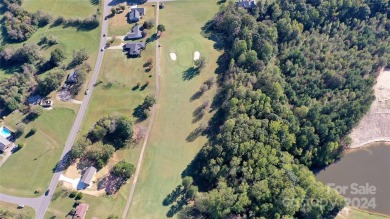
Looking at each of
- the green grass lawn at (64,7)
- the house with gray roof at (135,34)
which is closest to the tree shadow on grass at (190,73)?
the house with gray roof at (135,34)

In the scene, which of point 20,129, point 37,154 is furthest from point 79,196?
point 20,129

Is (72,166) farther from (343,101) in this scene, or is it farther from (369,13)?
(369,13)

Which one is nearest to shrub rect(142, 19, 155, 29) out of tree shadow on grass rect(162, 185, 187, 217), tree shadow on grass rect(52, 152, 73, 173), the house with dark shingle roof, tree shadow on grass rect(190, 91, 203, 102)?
the house with dark shingle roof

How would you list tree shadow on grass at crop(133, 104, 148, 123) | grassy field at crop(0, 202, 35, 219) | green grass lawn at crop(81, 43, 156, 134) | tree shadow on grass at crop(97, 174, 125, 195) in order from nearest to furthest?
1. grassy field at crop(0, 202, 35, 219)
2. tree shadow on grass at crop(97, 174, 125, 195)
3. tree shadow on grass at crop(133, 104, 148, 123)
4. green grass lawn at crop(81, 43, 156, 134)

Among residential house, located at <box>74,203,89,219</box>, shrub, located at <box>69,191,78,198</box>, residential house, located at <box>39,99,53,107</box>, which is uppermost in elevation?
residential house, located at <box>39,99,53,107</box>

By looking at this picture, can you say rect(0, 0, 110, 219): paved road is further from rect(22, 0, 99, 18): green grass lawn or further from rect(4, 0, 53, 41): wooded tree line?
rect(4, 0, 53, 41): wooded tree line

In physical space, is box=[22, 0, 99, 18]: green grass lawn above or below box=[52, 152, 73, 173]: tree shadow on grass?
above

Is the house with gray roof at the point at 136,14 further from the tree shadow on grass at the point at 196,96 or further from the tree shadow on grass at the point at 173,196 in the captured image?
the tree shadow on grass at the point at 173,196

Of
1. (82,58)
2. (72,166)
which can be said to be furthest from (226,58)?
(72,166)

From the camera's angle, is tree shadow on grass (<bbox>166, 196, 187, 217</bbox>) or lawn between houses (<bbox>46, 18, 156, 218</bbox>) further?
lawn between houses (<bbox>46, 18, 156, 218</bbox>)
